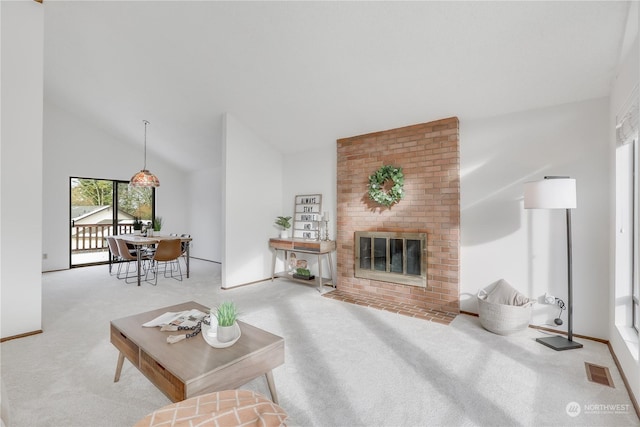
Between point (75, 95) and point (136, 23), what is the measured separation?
3262 millimetres

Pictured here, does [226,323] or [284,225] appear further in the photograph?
[284,225]

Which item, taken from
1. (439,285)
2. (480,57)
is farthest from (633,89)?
(439,285)

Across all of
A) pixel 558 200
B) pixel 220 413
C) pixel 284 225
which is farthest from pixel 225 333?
pixel 284 225

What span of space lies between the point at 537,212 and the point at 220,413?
3.45 metres

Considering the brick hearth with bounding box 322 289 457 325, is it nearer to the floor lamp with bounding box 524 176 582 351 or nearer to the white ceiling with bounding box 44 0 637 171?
the floor lamp with bounding box 524 176 582 351

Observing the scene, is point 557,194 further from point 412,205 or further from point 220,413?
point 220,413

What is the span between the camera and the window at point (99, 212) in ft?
22.8

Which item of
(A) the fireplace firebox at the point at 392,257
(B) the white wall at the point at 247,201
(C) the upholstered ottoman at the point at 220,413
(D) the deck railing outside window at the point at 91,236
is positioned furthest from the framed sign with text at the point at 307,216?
(D) the deck railing outside window at the point at 91,236

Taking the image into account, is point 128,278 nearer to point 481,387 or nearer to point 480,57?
point 481,387

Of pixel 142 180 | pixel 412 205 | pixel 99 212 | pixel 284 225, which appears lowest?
pixel 284 225

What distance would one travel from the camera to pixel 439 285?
3848mm

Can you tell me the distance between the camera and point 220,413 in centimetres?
123

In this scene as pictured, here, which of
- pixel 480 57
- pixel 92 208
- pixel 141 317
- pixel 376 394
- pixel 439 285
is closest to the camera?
pixel 376 394

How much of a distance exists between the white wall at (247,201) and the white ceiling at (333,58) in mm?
358
